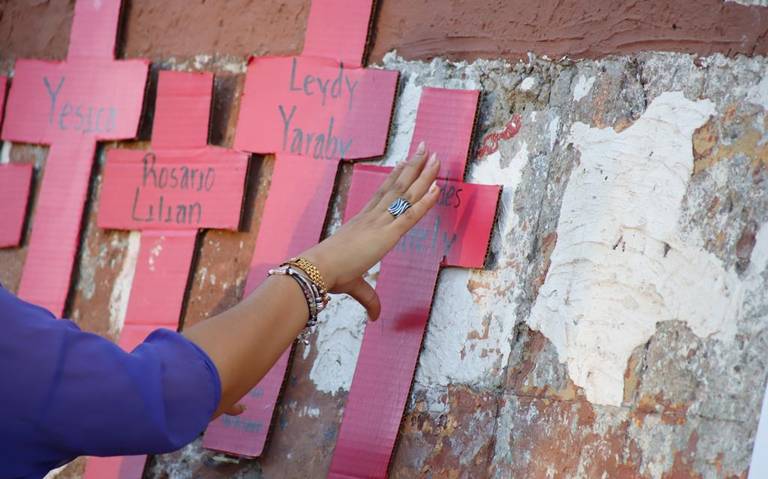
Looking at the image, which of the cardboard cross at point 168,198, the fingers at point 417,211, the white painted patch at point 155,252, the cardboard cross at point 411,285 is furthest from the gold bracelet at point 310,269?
the white painted patch at point 155,252

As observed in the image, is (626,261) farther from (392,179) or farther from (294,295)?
(294,295)

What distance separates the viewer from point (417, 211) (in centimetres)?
157

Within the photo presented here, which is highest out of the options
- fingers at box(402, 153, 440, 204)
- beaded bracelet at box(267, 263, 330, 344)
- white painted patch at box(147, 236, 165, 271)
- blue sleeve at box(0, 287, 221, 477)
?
fingers at box(402, 153, 440, 204)

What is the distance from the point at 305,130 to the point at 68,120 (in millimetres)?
567

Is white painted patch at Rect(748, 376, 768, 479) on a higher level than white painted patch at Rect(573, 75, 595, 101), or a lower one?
lower

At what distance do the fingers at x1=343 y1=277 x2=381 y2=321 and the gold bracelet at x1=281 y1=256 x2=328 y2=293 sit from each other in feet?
0.72

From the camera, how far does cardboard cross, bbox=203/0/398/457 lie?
1806 millimetres

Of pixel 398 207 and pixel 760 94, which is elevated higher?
pixel 760 94

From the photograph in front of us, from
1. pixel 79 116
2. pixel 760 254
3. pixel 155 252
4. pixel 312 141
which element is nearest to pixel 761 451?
pixel 760 254

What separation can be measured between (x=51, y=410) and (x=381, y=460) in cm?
70

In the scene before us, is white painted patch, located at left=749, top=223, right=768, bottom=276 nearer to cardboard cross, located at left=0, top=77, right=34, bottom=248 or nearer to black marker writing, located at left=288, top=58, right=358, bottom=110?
black marker writing, located at left=288, top=58, right=358, bottom=110

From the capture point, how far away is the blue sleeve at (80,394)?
1.06 meters

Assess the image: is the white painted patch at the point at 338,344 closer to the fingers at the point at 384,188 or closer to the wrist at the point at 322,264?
the fingers at the point at 384,188

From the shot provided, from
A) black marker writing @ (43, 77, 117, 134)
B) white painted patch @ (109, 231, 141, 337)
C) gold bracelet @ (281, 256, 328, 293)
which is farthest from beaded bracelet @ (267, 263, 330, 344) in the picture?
black marker writing @ (43, 77, 117, 134)
